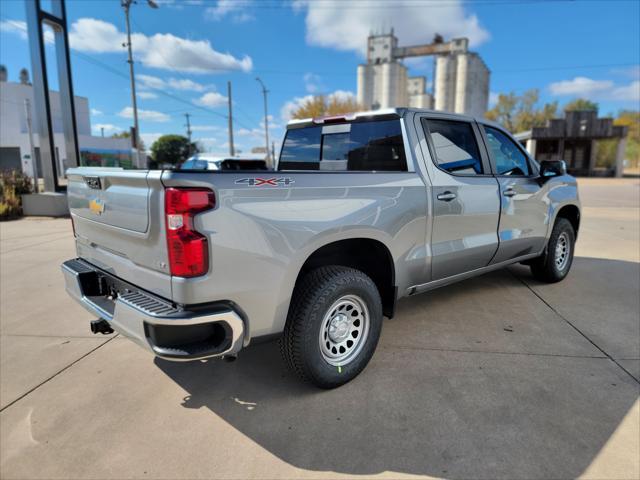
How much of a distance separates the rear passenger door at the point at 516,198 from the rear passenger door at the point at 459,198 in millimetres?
164

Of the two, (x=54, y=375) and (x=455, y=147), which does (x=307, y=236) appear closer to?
(x=455, y=147)

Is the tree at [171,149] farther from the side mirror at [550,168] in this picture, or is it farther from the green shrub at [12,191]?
the side mirror at [550,168]

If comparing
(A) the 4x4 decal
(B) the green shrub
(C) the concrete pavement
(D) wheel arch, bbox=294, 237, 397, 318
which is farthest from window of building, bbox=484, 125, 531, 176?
(B) the green shrub

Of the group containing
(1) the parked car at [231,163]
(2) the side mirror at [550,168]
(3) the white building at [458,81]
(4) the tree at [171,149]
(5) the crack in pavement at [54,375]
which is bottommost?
(5) the crack in pavement at [54,375]

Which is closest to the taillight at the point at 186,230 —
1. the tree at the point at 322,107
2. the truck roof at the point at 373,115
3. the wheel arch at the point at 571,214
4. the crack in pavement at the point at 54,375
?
the crack in pavement at the point at 54,375

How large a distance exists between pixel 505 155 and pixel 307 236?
9.43ft

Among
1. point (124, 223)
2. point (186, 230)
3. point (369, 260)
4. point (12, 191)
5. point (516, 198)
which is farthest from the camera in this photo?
point (12, 191)

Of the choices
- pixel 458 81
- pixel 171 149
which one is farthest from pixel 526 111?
pixel 171 149

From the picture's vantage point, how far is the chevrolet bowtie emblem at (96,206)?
267cm

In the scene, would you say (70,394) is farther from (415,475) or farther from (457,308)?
(457,308)

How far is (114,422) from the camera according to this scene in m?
2.60

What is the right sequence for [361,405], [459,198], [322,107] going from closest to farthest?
[361,405] → [459,198] → [322,107]

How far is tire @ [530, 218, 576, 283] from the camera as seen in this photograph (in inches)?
199

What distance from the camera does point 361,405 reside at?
2727 millimetres
